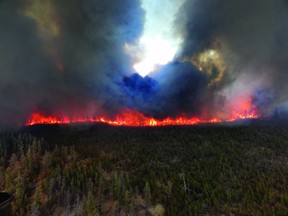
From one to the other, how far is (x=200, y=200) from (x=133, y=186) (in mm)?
46087

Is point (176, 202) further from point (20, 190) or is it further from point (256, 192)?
point (20, 190)

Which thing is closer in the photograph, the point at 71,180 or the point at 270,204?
the point at 270,204

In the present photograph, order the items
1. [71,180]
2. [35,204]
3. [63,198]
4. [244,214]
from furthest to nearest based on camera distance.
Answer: [71,180] → [63,198] → [35,204] → [244,214]

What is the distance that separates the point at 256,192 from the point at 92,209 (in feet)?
339

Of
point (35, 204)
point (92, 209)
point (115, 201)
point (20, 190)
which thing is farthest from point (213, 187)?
point (20, 190)

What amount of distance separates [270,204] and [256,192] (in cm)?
1425

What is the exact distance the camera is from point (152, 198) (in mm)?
179000

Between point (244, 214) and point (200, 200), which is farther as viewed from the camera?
point (200, 200)

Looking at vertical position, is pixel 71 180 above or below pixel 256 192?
above

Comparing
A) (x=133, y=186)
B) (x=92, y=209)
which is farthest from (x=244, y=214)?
(x=92, y=209)

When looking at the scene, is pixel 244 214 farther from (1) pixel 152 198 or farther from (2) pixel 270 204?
(1) pixel 152 198

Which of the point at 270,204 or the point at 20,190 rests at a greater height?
the point at 20,190

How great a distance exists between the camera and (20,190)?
188 metres

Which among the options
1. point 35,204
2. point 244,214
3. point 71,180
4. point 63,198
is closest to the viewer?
point 244,214
